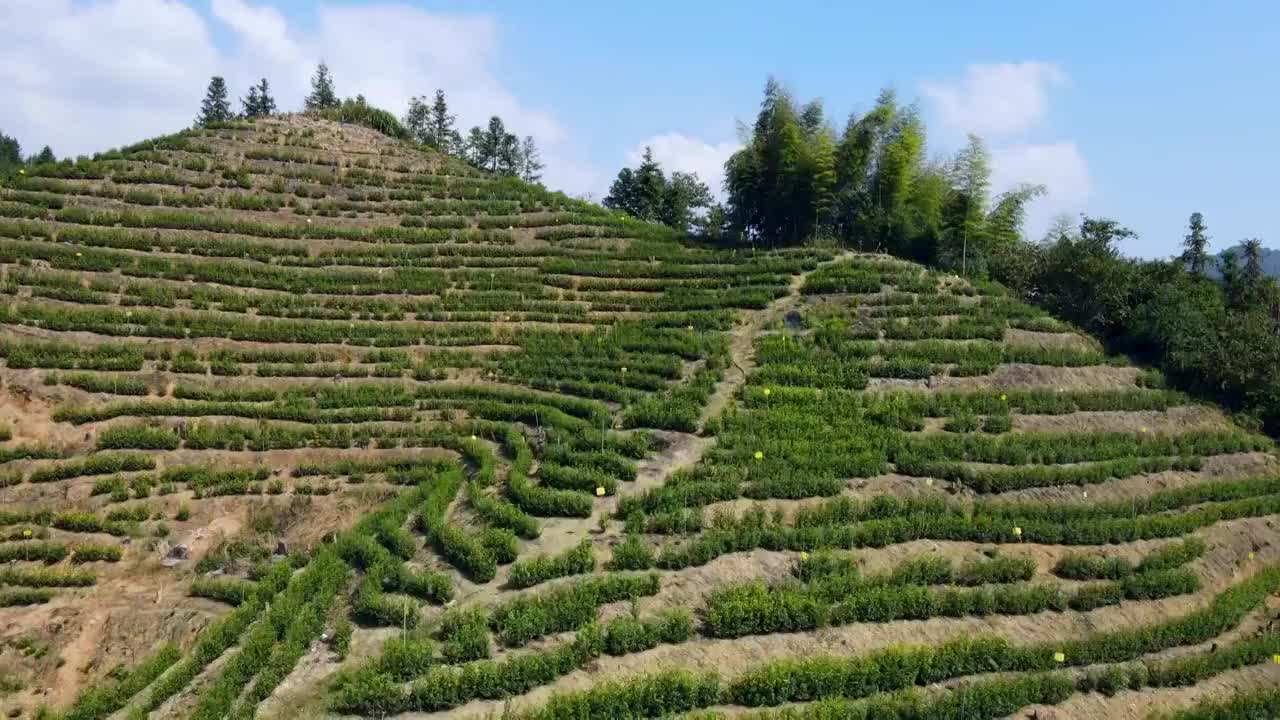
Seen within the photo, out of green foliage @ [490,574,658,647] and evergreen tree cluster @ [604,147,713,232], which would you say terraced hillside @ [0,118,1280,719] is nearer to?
green foliage @ [490,574,658,647]

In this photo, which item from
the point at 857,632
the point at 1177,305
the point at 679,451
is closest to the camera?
the point at 857,632

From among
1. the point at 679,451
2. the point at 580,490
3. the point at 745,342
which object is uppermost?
the point at 745,342

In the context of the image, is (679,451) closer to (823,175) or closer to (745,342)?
(745,342)

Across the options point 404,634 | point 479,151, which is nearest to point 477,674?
point 404,634

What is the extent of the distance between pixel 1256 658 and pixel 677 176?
39105 millimetres

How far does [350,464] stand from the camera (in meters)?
19.1

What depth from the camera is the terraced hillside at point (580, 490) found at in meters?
13.4

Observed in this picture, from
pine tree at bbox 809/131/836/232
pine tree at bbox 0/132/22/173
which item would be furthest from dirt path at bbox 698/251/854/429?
pine tree at bbox 0/132/22/173

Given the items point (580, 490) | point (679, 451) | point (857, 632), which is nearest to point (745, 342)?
point (679, 451)

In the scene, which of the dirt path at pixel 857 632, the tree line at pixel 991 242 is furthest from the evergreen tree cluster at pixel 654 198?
the dirt path at pixel 857 632

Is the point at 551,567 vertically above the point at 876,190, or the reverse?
the point at 876,190

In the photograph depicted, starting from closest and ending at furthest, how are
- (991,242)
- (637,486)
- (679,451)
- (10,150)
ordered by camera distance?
(637,486)
(679,451)
(991,242)
(10,150)

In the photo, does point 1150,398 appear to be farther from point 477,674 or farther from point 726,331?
point 477,674

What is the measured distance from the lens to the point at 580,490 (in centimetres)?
1728
